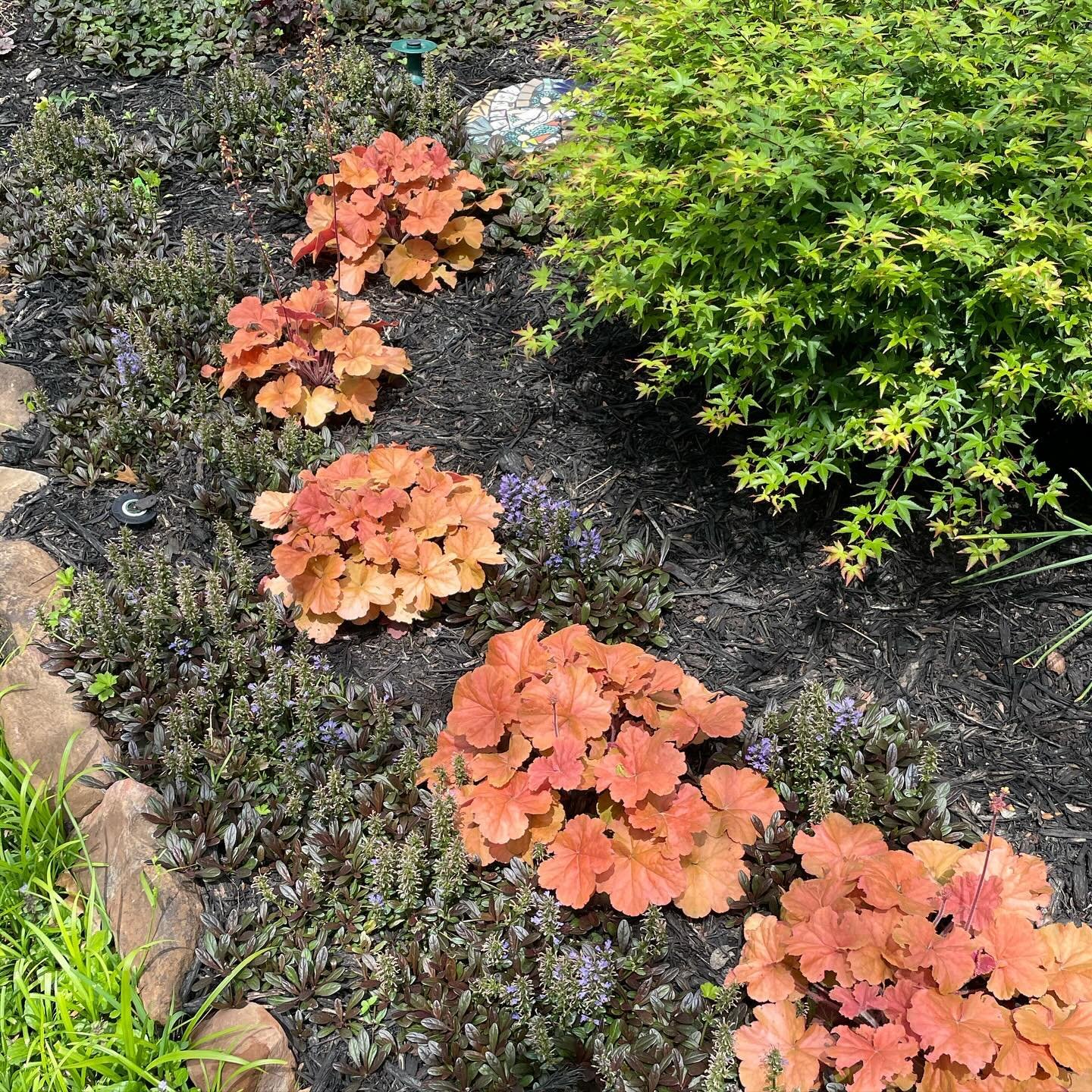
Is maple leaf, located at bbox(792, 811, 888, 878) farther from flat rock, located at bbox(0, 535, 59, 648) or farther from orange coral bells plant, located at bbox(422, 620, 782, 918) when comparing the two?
flat rock, located at bbox(0, 535, 59, 648)

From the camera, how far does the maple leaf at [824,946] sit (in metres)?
2.46

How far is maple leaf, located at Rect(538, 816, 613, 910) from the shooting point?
272 centimetres

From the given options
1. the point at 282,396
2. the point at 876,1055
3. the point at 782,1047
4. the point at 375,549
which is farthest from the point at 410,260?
the point at 876,1055

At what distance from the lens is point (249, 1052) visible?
2.62m

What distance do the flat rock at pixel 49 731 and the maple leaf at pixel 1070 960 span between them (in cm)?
272

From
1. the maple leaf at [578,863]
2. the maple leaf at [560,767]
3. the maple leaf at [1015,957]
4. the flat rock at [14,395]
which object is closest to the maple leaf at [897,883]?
the maple leaf at [1015,957]

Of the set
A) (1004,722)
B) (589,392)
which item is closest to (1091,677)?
(1004,722)

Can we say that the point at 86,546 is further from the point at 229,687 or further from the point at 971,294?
Answer: the point at 971,294

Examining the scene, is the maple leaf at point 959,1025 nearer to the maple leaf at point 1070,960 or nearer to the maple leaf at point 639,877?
the maple leaf at point 1070,960

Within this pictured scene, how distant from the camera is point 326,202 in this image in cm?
476

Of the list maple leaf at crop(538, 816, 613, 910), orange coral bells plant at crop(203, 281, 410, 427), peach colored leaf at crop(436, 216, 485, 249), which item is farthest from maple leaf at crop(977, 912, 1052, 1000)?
peach colored leaf at crop(436, 216, 485, 249)

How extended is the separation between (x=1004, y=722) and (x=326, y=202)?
11.8 feet

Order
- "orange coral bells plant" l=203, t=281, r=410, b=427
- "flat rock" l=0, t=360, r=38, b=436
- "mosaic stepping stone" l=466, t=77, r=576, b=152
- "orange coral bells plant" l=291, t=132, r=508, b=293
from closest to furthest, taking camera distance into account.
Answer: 1. "orange coral bells plant" l=203, t=281, r=410, b=427
2. "flat rock" l=0, t=360, r=38, b=436
3. "orange coral bells plant" l=291, t=132, r=508, b=293
4. "mosaic stepping stone" l=466, t=77, r=576, b=152

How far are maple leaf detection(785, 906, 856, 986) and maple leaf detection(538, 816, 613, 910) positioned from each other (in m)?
0.52
